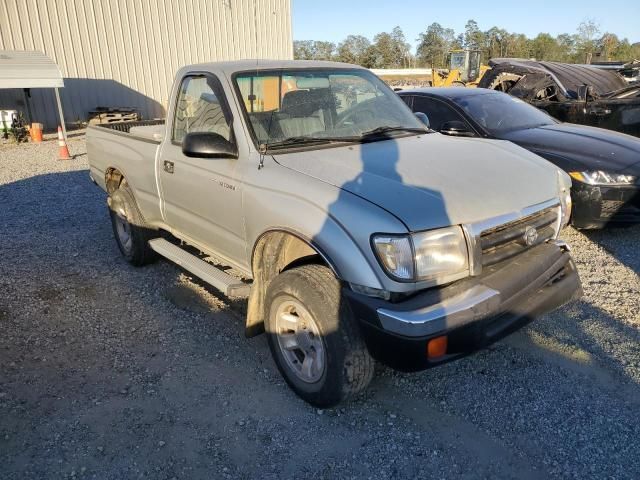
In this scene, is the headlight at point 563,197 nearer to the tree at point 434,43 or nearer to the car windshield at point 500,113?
the car windshield at point 500,113

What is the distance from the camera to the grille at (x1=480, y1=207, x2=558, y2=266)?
2.70 meters

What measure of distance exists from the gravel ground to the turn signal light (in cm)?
58

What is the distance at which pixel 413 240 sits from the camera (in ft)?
7.97

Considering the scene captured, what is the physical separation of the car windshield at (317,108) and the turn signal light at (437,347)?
162cm

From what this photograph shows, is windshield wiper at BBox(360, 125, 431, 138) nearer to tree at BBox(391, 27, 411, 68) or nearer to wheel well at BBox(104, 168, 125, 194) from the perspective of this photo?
wheel well at BBox(104, 168, 125, 194)

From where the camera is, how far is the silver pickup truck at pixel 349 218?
2.46m

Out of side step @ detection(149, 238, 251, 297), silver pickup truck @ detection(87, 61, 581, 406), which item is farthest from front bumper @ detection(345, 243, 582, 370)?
side step @ detection(149, 238, 251, 297)

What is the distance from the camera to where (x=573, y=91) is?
8781mm

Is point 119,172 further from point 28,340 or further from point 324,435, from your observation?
point 324,435

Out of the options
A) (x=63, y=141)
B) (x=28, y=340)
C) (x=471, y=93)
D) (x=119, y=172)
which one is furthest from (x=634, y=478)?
(x=63, y=141)

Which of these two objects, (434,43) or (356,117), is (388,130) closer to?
(356,117)

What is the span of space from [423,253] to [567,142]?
409cm

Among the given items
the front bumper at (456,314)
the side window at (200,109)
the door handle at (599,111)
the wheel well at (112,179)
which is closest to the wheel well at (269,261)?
the front bumper at (456,314)

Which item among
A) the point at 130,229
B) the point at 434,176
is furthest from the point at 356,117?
the point at 130,229
